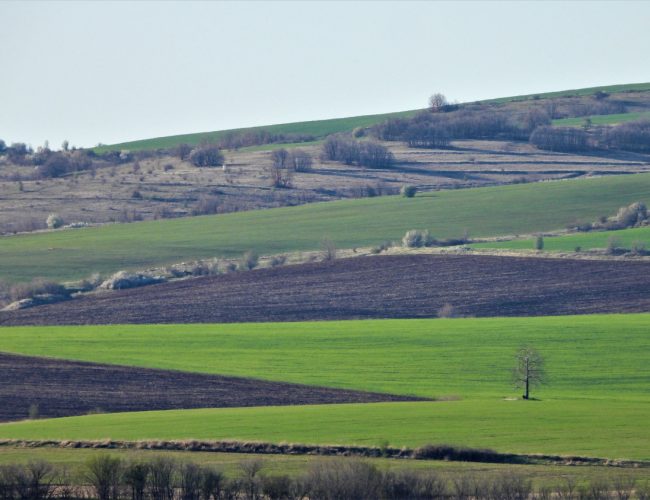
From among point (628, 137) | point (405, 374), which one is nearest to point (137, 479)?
point (405, 374)

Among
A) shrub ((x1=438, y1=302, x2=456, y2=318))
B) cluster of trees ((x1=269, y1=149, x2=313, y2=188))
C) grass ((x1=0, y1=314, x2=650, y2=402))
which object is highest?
cluster of trees ((x1=269, y1=149, x2=313, y2=188))

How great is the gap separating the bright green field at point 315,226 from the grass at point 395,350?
60.8 ft

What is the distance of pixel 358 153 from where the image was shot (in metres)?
117

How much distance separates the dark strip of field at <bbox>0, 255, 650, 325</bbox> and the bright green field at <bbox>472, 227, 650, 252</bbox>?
139 inches

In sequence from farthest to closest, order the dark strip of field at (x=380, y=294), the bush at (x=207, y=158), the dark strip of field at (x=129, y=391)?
the bush at (x=207, y=158) < the dark strip of field at (x=380, y=294) < the dark strip of field at (x=129, y=391)

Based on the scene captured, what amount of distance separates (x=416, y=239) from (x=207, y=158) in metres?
45.5

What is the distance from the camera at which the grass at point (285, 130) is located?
146500mm

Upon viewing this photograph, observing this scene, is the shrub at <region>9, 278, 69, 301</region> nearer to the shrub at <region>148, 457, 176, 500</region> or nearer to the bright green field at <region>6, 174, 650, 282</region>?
the bright green field at <region>6, 174, 650, 282</region>

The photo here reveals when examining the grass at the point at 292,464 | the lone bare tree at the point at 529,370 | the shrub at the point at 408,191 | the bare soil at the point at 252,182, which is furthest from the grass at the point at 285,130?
the grass at the point at 292,464

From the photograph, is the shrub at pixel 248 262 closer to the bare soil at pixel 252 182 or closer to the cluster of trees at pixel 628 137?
the bare soil at pixel 252 182

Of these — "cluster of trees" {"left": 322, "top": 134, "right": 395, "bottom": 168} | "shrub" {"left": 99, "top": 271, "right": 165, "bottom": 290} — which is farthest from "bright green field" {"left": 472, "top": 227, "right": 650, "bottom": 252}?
"cluster of trees" {"left": 322, "top": 134, "right": 395, "bottom": 168}

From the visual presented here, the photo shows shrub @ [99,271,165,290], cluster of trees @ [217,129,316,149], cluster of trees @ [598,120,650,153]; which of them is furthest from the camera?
cluster of trees @ [217,129,316,149]

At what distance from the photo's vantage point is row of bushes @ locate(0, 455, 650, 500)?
29.1 meters

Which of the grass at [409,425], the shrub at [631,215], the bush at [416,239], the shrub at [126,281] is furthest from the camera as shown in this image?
the shrub at [631,215]
